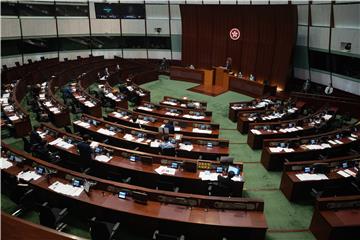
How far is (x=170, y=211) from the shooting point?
5523mm

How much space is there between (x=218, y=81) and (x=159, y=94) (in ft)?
13.3

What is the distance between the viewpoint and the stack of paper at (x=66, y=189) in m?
5.88

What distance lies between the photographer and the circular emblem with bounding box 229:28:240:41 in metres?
17.9

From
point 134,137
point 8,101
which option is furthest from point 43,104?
point 134,137

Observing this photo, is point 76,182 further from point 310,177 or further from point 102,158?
point 310,177

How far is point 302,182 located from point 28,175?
6472 mm

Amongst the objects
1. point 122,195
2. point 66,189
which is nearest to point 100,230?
point 122,195

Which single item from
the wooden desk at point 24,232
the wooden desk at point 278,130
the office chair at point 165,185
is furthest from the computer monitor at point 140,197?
the wooden desk at point 278,130

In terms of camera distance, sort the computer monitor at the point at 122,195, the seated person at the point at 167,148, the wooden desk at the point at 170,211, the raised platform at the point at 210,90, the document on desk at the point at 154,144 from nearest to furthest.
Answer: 1. the wooden desk at the point at 170,211
2. the computer monitor at the point at 122,195
3. the seated person at the point at 167,148
4. the document on desk at the point at 154,144
5. the raised platform at the point at 210,90

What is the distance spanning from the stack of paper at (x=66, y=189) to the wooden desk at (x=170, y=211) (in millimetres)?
81

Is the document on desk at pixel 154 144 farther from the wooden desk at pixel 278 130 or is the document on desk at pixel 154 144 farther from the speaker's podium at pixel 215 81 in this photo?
the speaker's podium at pixel 215 81

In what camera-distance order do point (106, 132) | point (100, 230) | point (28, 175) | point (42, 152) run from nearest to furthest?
1. point (100, 230)
2. point (28, 175)
3. point (42, 152)
4. point (106, 132)

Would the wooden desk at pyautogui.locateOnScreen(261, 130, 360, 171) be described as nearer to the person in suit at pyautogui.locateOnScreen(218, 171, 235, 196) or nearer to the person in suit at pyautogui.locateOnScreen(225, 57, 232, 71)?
the person in suit at pyautogui.locateOnScreen(218, 171, 235, 196)

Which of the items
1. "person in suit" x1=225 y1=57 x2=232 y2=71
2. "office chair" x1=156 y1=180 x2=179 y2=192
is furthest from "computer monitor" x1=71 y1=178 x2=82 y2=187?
"person in suit" x1=225 y1=57 x2=232 y2=71
